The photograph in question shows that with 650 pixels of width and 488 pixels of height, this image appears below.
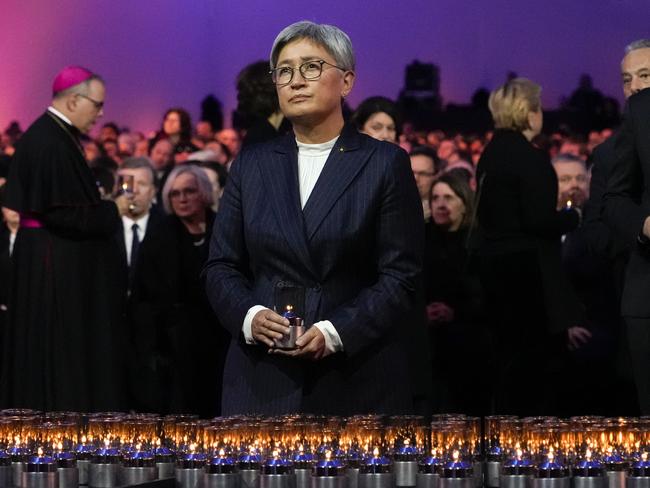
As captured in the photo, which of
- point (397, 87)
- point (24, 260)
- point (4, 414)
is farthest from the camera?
point (397, 87)

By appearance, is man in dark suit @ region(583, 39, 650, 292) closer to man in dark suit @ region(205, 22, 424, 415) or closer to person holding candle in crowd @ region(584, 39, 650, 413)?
person holding candle in crowd @ region(584, 39, 650, 413)

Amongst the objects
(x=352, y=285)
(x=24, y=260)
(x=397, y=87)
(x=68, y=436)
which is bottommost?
(x=68, y=436)

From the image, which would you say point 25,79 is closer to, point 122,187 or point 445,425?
point 122,187

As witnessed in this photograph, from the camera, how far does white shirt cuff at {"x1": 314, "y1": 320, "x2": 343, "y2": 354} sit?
4734mm

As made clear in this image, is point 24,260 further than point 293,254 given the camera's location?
Yes

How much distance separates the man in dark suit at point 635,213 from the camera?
16.7 feet

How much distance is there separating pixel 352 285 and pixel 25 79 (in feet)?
25.5

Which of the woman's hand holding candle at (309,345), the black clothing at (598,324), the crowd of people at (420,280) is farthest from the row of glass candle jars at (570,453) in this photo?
the black clothing at (598,324)

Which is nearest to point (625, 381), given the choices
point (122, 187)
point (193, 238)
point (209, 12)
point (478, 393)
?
point (478, 393)

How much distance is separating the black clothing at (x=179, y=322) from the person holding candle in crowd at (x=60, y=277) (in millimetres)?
239

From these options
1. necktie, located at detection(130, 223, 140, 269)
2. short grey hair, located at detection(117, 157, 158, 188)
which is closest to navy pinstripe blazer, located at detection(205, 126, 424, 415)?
necktie, located at detection(130, 223, 140, 269)

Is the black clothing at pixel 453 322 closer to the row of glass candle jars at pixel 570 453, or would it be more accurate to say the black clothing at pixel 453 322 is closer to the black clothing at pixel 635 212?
the black clothing at pixel 635 212

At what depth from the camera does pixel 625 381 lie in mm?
7891

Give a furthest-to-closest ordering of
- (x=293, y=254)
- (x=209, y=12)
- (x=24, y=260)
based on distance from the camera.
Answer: (x=209, y=12)
(x=24, y=260)
(x=293, y=254)
